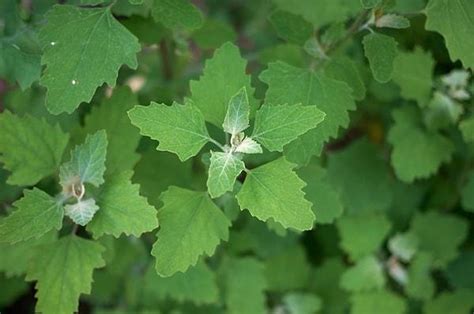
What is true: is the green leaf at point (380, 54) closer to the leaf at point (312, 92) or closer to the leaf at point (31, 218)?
the leaf at point (312, 92)

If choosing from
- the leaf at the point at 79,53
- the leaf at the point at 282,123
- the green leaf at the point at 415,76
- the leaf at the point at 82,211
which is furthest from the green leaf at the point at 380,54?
the leaf at the point at 82,211

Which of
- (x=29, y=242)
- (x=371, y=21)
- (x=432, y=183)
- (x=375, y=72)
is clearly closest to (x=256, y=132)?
(x=375, y=72)

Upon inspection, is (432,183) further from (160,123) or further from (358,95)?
(160,123)

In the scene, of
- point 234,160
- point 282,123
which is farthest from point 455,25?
point 234,160

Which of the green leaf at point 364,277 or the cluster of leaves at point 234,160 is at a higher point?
the cluster of leaves at point 234,160

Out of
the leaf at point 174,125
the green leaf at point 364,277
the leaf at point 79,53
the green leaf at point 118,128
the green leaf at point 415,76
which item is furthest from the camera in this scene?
the green leaf at point 364,277

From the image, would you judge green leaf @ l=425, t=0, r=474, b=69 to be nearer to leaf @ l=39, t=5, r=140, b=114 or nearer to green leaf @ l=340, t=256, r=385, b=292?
leaf @ l=39, t=5, r=140, b=114
